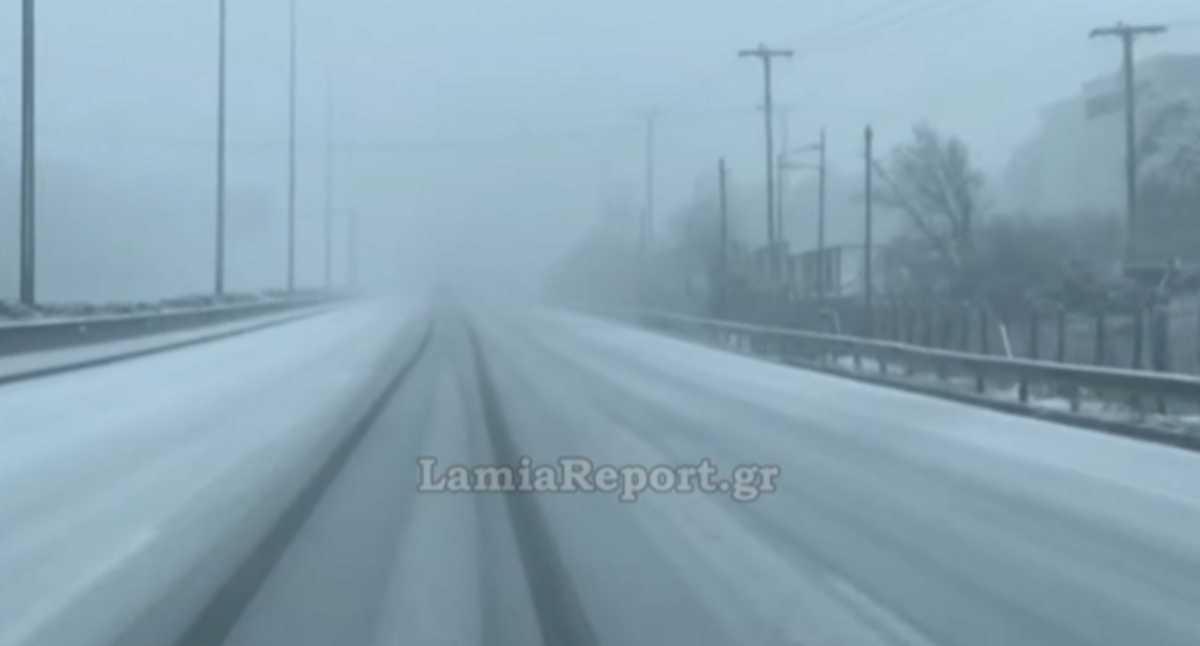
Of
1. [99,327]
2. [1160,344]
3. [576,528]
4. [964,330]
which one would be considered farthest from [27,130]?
[576,528]

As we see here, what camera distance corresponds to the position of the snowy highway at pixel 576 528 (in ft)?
37.3

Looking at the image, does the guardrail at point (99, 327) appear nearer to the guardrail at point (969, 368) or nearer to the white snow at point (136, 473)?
the white snow at point (136, 473)

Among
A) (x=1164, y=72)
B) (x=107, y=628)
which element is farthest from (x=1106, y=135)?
(x=107, y=628)

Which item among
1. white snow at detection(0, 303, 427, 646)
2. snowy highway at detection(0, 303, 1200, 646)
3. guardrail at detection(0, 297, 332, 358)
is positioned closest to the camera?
snowy highway at detection(0, 303, 1200, 646)

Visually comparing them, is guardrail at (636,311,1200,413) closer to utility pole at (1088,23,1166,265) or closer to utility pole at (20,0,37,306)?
utility pole at (1088,23,1166,265)

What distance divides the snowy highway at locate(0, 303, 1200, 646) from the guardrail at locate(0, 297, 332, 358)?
980 centimetres

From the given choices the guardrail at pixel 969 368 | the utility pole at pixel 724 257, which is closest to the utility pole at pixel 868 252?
the guardrail at pixel 969 368

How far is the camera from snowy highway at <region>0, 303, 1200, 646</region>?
11375mm

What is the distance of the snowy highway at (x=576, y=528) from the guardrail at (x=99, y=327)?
9.80 metres

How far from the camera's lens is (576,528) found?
51.5ft

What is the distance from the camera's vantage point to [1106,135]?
2623 inches

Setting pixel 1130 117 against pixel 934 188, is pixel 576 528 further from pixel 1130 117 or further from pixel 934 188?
pixel 934 188

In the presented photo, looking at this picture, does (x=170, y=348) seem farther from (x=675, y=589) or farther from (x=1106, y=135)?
(x=675, y=589)

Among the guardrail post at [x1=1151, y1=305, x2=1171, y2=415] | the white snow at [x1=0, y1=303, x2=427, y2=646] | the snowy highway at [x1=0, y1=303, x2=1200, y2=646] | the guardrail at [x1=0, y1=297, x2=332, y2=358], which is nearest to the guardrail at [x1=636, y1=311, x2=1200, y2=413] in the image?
the snowy highway at [x1=0, y1=303, x2=1200, y2=646]
